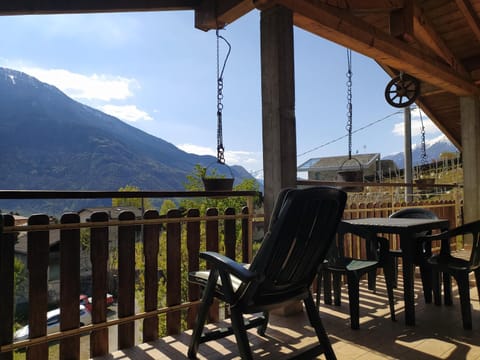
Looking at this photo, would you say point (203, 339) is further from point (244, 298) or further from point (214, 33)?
point (214, 33)

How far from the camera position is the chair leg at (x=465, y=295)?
7.63 feet

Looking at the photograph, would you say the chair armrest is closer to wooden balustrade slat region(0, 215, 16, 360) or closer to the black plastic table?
wooden balustrade slat region(0, 215, 16, 360)

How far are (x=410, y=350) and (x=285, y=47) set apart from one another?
85.1 inches

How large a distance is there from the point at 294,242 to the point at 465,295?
4.84 feet

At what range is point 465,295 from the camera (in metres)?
2.34

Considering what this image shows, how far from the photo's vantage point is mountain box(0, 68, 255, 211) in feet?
191

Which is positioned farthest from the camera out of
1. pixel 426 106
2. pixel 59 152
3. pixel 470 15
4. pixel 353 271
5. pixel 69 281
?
pixel 59 152

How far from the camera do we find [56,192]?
74.3 inches

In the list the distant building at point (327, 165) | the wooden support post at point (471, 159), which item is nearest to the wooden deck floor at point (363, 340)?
the wooden support post at point (471, 159)

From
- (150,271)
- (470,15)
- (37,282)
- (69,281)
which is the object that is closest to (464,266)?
(150,271)

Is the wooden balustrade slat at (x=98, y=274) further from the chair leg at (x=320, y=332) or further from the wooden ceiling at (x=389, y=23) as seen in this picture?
the wooden ceiling at (x=389, y=23)

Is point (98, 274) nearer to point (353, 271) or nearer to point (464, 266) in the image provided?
Answer: point (353, 271)

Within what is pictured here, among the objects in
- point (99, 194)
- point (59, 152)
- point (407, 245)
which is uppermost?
point (59, 152)

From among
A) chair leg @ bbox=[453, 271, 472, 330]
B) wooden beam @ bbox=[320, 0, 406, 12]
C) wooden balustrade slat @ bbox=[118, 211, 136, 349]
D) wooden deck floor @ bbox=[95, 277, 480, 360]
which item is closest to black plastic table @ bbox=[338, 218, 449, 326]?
wooden deck floor @ bbox=[95, 277, 480, 360]
